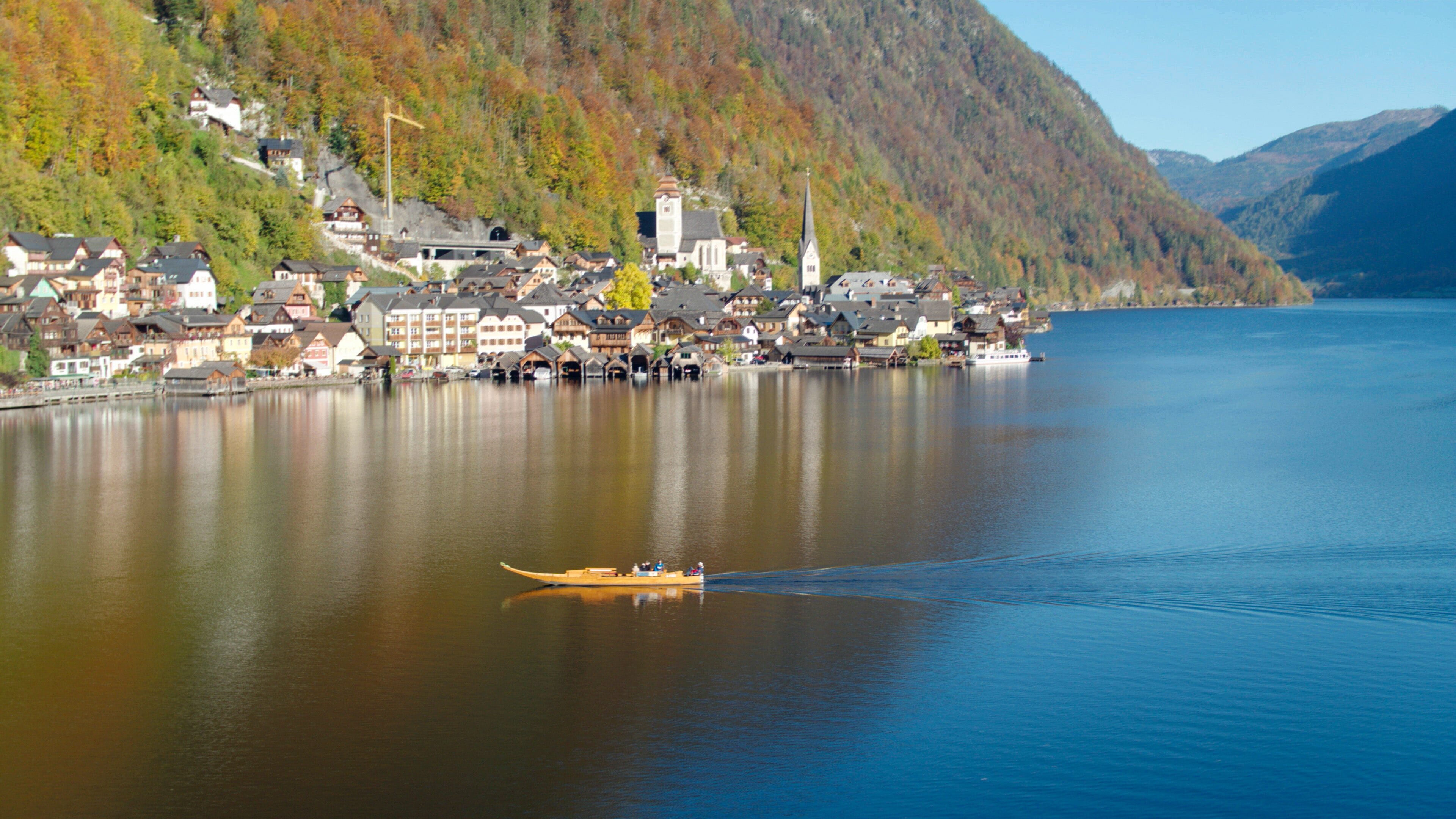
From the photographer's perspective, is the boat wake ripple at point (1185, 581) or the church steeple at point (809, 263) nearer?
the boat wake ripple at point (1185, 581)

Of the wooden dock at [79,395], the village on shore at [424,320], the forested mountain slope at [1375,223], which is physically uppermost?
the forested mountain slope at [1375,223]

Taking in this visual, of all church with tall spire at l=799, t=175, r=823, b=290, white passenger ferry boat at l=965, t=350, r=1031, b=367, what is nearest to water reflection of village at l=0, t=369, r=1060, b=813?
white passenger ferry boat at l=965, t=350, r=1031, b=367

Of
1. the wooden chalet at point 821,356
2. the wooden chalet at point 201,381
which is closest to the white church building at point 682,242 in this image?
the wooden chalet at point 821,356

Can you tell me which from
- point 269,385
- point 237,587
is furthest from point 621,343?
point 237,587

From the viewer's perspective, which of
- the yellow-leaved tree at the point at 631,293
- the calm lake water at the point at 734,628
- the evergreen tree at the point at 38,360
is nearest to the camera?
the calm lake water at the point at 734,628

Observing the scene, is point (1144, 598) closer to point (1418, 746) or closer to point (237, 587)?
point (1418, 746)

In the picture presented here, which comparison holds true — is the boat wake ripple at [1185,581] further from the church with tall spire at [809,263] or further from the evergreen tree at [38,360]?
the church with tall spire at [809,263]

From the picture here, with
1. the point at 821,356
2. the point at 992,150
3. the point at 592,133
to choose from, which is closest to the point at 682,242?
the point at 592,133
